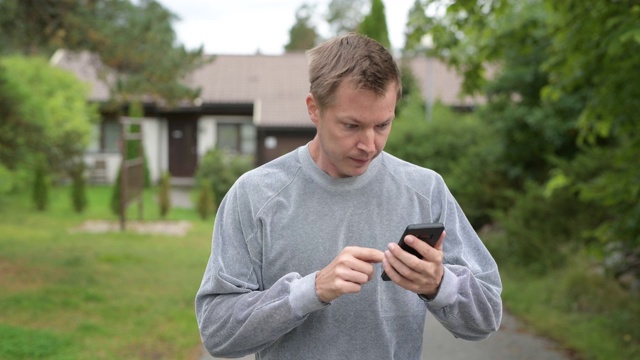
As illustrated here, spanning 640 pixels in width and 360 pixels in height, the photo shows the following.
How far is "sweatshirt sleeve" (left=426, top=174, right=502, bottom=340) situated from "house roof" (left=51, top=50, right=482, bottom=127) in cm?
2908

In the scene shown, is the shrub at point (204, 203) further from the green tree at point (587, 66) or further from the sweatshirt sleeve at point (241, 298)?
the sweatshirt sleeve at point (241, 298)

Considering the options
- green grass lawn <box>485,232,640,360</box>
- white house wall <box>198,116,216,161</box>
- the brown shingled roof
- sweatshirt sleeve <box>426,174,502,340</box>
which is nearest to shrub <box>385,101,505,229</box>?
green grass lawn <box>485,232,640,360</box>

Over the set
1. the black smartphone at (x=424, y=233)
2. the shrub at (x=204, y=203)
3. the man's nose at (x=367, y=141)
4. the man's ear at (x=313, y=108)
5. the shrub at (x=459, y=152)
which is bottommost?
the shrub at (x=204, y=203)

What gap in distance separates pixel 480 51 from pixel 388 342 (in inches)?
251

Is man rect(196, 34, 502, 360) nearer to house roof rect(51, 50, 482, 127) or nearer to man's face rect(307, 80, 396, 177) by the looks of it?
man's face rect(307, 80, 396, 177)

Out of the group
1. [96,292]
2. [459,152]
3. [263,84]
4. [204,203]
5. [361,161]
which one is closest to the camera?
[361,161]

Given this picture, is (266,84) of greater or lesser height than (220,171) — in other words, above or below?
above

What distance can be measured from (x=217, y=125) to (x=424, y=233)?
32.2m

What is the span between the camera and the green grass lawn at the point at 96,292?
7605mm

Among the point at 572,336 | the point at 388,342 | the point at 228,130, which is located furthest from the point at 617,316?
the point at 228,130

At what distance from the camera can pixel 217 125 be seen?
111ft

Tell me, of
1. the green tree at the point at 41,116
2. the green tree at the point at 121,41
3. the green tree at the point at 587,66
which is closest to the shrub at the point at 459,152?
the green tree at the point at 587,66

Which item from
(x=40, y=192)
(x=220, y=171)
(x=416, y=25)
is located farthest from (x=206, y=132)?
(x=416, y=25)

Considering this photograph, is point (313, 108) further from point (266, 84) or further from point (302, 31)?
point (302, 31)
